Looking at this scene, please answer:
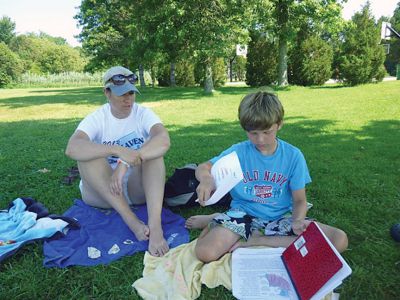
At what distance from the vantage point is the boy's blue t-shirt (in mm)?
2459

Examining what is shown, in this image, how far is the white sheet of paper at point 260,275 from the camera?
2008 millimetres

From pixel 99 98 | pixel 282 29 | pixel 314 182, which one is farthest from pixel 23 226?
pixel 282 29

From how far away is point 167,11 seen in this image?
13.5m

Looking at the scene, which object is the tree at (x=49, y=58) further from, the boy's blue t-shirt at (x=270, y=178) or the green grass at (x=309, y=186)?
the boy's blue t-shirt at (x=270, y=178)

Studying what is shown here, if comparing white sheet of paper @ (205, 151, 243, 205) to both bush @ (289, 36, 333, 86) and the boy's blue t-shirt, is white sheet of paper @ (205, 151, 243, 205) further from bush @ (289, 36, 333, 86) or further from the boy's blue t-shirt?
bush @ (289, 36, 333, 86)

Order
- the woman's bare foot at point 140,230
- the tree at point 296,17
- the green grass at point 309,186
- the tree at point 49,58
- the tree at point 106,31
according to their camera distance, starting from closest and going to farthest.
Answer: the green grass at point 309,186, the woman's bare foot at point 140,230, the tree at point 296,17, the tree at point 106,31, the tree at point 49,58

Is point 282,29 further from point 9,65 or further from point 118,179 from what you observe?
point 9,65

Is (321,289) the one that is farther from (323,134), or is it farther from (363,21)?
(363,21)

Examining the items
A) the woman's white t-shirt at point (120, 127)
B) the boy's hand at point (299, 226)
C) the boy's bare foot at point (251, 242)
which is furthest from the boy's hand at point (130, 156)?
the boy's hand at point (299, 226)

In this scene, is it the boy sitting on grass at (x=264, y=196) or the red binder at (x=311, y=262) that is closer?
the red binder at (x=311, y=262)

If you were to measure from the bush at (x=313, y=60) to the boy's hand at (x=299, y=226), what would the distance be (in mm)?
17990

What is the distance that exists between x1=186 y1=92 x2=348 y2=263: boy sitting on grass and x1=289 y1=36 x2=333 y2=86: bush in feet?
58.6

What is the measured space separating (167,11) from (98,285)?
12.9 m

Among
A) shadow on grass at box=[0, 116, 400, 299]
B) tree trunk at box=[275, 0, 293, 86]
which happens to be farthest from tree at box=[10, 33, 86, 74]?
shadow on grass at box=[0, 116, 400, 299]
